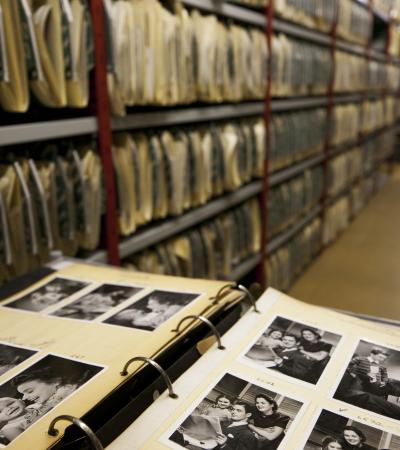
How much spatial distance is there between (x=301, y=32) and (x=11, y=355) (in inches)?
111

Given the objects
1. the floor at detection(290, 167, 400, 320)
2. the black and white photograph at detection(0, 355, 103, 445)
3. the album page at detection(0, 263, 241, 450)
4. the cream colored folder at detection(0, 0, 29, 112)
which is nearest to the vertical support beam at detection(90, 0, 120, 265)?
the cream colored folder at detection(0, 0, 29, 112)

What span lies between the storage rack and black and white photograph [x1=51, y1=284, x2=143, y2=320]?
0.47 m

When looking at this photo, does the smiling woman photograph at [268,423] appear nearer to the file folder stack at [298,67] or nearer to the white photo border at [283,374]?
the white photo border at [283,374]

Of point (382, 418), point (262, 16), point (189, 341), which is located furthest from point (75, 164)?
point (262, 16)

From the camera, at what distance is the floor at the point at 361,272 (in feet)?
9.35

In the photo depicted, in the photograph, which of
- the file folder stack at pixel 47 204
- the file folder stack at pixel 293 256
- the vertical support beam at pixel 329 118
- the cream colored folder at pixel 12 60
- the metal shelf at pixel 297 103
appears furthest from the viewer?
the vertical support beam at pixel 329 118

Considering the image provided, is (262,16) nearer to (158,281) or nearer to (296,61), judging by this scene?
(296,61)

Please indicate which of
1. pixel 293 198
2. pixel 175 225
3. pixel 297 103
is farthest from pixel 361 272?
pixel 175 225

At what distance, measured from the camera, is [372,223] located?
466cm

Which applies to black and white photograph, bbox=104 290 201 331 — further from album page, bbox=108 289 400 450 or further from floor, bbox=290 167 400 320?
floor, bbox=290 167 400 320

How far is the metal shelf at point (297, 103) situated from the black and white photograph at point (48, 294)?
2.02 metres

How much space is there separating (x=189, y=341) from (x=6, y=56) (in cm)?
74

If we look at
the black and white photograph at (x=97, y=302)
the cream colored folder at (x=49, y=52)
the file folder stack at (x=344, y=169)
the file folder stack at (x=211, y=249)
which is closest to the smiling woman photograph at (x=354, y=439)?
the black and white photograph at (x=97, y=302)

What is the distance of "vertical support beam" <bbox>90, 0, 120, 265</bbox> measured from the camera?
47.8 inches
